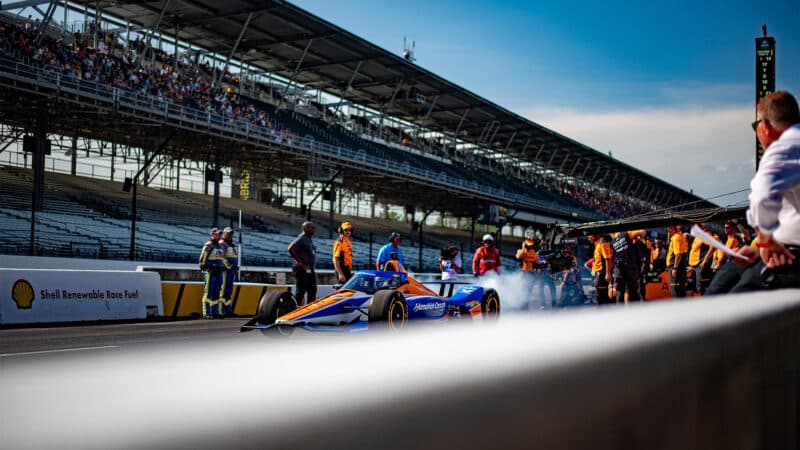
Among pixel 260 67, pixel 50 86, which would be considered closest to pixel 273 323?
pixel 50 86

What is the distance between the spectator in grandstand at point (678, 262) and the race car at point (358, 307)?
638 centimetres

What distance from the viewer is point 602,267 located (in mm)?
17156

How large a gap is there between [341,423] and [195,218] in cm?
3767

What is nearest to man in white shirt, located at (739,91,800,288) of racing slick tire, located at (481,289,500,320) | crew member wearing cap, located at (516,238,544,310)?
racing slick tire, located at (481,289,500,320)

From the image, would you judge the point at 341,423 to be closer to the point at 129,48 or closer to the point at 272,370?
the point at 272,370

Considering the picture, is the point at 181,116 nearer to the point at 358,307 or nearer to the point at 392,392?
the point at 358,307

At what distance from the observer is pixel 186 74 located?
123 feet

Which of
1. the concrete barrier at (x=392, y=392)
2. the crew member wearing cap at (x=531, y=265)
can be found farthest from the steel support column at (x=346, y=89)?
the concrete barrier at (x=392, y=392)

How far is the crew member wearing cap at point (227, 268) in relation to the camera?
16.8 m

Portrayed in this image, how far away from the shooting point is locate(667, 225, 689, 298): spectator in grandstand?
15.9 meters

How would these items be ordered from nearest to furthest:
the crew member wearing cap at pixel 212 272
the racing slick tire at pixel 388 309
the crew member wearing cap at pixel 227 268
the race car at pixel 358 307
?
the racing slick tire at pixel 388 309
the race car at pixel 358 307
the crew member wearing cap at pixel 212 272
the crew member wearing cap at pixel 227 268

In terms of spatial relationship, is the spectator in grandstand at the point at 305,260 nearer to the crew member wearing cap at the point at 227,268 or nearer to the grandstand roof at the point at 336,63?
the crew member wearing cap at the point at 227,268

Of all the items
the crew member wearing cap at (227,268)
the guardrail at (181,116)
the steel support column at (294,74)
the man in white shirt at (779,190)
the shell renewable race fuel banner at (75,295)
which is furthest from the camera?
the steel support column at (294,74)

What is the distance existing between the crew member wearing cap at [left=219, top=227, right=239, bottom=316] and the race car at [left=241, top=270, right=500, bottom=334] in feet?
19.7
